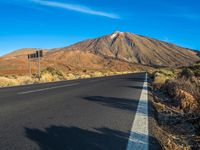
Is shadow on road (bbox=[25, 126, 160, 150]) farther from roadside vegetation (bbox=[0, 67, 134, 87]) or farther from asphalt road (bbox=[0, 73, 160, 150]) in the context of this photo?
roadside vegetation (bbox=[0, 67, 134, 87])

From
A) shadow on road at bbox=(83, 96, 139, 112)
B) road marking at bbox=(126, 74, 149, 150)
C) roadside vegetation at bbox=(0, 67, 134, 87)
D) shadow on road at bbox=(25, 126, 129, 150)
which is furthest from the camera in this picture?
roadside vegetation at bbox=(0, 67, 134, 87)

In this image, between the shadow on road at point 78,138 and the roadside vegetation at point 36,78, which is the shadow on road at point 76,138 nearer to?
the shadow on road at point 78,138

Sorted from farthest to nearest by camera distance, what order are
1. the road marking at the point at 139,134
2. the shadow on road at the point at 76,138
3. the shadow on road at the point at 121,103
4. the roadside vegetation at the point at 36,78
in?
the roadside vegetation at the point at 36,78 < the shadow on road at the point at 121,103 < the road marking at the point at 139,134 < the shadow on road at the point at 76,138

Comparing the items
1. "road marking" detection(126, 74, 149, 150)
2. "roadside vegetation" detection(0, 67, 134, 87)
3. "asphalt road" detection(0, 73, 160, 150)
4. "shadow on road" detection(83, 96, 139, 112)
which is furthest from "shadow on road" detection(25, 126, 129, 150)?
"roadside vegetation" detection(0, 67, 134, 87)

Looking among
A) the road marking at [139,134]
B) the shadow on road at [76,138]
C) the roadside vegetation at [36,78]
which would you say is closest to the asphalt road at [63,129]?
the shadow on road at [76,138]

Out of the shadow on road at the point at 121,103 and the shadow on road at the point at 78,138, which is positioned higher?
the shadow on road at the point at 78,138

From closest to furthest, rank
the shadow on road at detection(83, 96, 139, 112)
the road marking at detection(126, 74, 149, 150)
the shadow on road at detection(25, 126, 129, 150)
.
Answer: the shadow on road at detection(25, 126, 129, 150)
the road marking at detection(126, 74, 149, 150)
the shadow on road at detection(83, 96, 139, 112)

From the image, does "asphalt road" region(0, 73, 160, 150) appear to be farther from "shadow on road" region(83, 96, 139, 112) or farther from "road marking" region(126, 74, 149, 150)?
"shadow on road" region(83, 96, 139, 112)

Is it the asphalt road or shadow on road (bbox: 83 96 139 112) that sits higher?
the asphalt road

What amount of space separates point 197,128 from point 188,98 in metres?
3.85

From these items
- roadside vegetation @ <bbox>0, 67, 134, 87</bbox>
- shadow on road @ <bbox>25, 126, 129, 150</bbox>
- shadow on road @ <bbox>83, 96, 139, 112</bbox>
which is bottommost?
roadside vegetation @ <bbox>0, 67, 134, 87</bbox>

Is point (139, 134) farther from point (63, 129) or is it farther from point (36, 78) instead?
point (36, 78)

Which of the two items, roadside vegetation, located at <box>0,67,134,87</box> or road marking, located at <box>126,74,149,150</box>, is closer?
road marking, located at <box>126,74,149,150</box>

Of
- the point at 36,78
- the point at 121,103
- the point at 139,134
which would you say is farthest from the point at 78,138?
the point at 36,78
